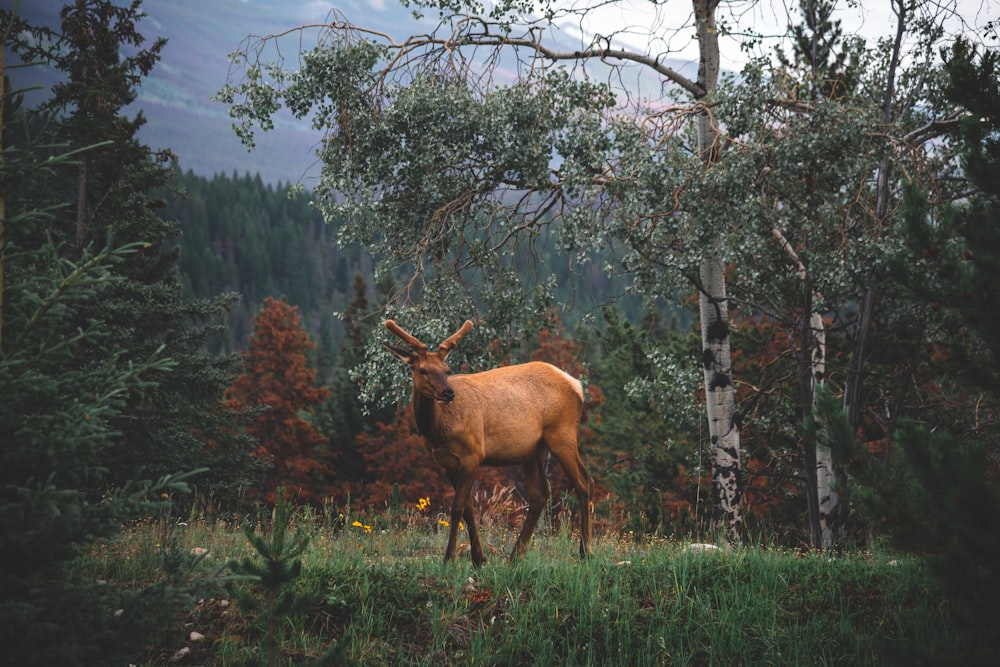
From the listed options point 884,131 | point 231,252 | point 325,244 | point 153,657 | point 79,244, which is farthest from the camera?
point 325,244

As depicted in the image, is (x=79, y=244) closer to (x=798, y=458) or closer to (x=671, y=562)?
(x=671, y=562)

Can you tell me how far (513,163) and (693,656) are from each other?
7.39 m

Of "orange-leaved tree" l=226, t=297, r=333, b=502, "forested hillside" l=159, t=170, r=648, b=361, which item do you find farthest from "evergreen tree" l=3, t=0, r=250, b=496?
"forested hillside" l=159, t=170, r=648, b=361

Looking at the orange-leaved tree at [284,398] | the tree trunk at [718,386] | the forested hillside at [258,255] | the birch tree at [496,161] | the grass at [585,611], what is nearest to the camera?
the grass at [585,611]

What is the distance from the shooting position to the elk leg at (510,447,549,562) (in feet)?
24.2

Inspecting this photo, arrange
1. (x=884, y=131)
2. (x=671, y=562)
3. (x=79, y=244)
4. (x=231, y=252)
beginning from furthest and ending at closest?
1. (x=231, y=252)
2. (x=79, y=244)
3. (x=884, y=131)
4. (x=671, y=562)

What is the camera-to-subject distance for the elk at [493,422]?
6.96 meters

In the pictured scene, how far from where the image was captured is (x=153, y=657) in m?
5.33

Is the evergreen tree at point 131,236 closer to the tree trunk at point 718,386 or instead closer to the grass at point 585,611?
the grass at point 585,611

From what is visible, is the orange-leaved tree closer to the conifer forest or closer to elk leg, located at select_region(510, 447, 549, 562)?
the conifer forest

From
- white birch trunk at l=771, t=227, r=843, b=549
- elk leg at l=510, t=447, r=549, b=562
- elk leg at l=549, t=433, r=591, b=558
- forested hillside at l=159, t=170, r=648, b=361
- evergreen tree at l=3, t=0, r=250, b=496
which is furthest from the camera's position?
forested hillside at l=159, t=170, r=648, b=361

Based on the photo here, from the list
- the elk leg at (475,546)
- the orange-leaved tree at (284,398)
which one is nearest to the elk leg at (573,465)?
the elk leg at (475,546)

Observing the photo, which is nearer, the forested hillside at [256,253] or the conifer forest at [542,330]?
the conifer forest at [542,330]

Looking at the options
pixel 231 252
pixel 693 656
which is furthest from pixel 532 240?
pixel 231 252
